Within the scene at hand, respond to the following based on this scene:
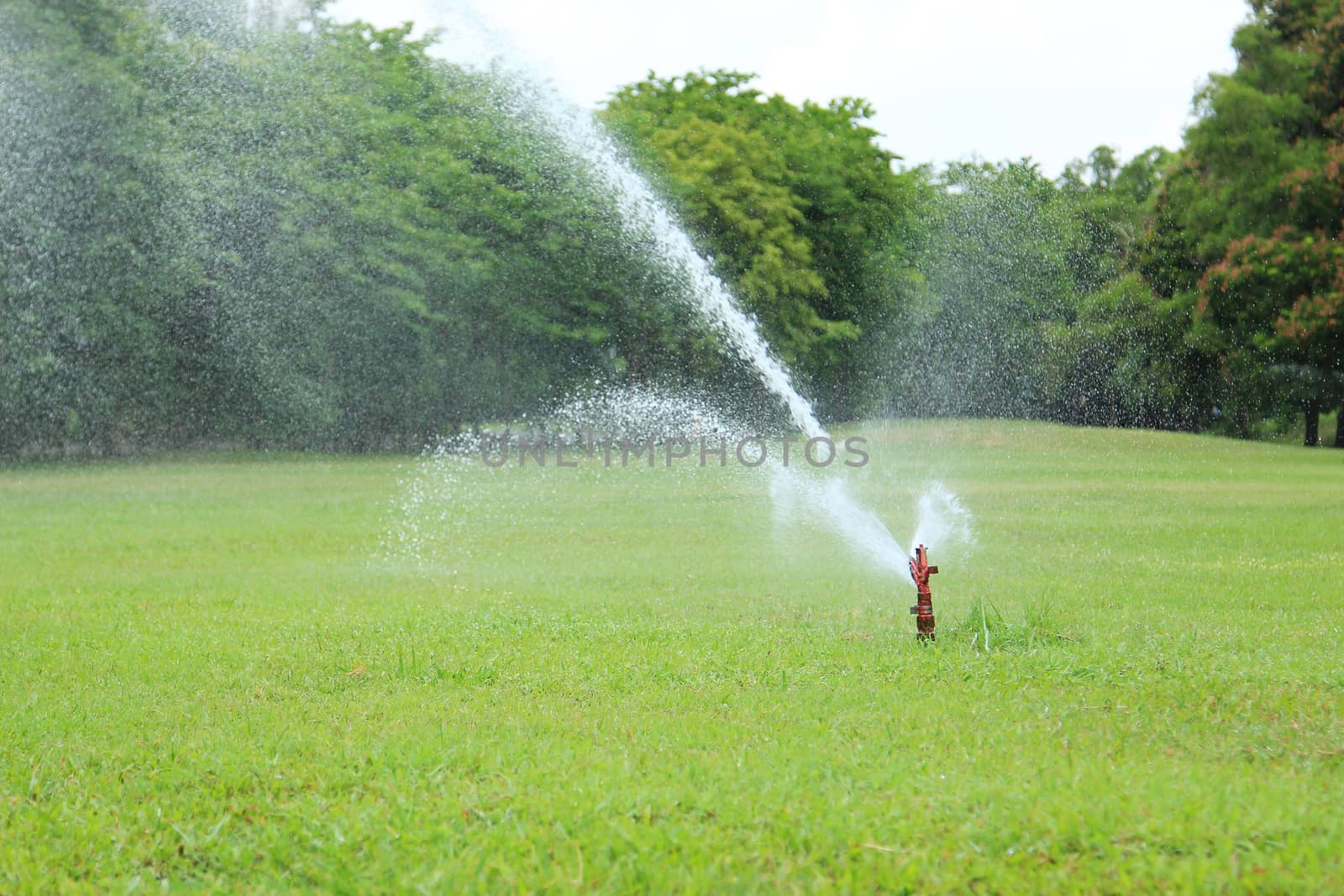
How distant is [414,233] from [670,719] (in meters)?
22.3

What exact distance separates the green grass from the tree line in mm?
12864

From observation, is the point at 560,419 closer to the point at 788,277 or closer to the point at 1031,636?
the point at 788,277

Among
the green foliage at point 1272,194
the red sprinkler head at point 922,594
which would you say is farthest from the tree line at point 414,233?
the red sprinkler head at point 922,594

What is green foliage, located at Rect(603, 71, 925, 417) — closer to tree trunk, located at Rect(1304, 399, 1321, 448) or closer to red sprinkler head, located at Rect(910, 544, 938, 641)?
tree trunk, located at Rect(1304, 399, 1321, 448)

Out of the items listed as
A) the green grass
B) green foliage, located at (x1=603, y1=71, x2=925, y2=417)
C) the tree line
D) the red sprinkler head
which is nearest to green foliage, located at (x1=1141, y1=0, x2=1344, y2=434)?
the tree line

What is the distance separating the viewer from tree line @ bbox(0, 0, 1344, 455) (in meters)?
22.9

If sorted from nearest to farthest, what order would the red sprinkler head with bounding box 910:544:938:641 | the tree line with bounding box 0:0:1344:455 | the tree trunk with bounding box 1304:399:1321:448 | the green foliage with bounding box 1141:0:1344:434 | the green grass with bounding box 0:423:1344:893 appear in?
1. the green grass with bounding box 0:423:1344:893
2. the red sprinkler head with bounding box 910:544:938:641
3. the tree line with bounding box 0:0:1344:455
4. the green foliage with bounding box 1141:0:1344:434
5. the tree trunk with bounding box 1304:399:1321:448

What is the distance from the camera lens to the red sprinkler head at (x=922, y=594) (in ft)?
20.2

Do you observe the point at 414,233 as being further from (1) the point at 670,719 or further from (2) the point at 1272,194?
(1) the point at 670,719

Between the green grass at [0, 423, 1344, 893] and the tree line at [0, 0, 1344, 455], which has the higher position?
the tree line at [0, 0, 1344, 455]

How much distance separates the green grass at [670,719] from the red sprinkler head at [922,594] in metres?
0.13

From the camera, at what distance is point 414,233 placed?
2619 centimetres

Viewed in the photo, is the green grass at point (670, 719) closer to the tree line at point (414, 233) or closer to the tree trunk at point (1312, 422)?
the tree line at point (414, 233)

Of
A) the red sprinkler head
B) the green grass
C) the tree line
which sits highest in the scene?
A: the tree line
